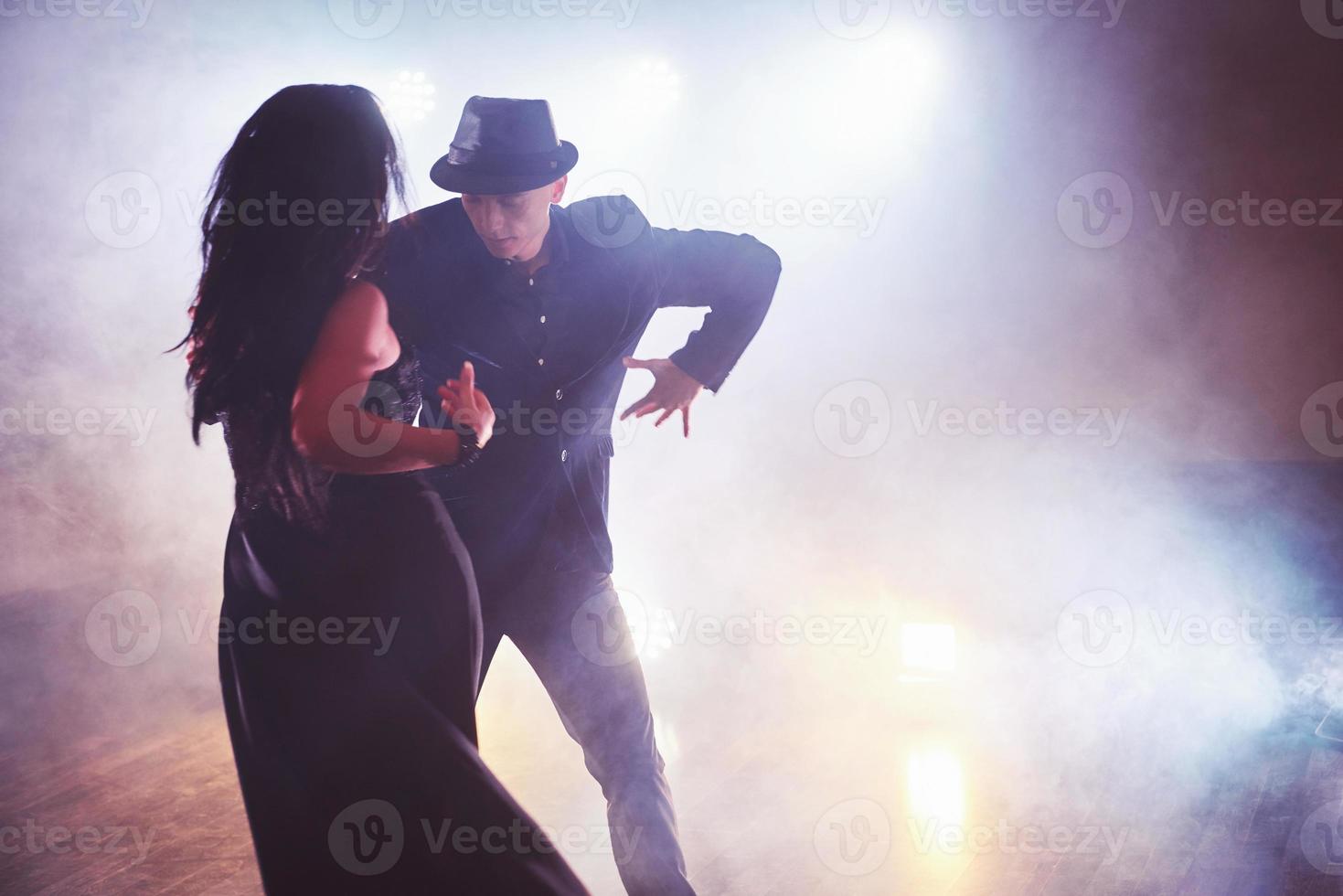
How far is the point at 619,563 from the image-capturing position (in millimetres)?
6000

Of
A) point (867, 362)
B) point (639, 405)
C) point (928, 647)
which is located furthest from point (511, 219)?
point (867, 362)

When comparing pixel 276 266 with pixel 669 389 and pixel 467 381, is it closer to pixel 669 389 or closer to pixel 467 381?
pixel 467 381

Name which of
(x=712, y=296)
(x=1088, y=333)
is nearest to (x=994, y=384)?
(x=1088, y=333)

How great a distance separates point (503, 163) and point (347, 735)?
1231 mm

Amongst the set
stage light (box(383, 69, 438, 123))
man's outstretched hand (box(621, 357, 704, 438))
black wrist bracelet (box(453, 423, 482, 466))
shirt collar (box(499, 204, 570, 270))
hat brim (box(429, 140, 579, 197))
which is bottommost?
black wrist bracelet (box(453, 423, 482, 466))

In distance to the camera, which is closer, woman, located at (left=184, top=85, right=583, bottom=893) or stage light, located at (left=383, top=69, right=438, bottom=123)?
woman, located at (left=184, top=85, right=583, bottom=893)

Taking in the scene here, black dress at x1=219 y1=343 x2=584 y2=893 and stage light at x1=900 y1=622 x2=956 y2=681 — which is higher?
black dress at x1=219 y1=343 x2=584 y2=893

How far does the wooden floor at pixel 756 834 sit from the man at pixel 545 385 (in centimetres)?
130

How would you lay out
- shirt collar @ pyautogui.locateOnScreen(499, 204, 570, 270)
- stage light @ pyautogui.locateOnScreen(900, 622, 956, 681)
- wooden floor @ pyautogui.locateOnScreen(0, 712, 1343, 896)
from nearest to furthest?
1. shirt collar @ pyautogui.locateOnScreen(499, 204, 570, 270)
2. wooden floor @ pyautogui.locateOnScreen(0, 712, 1343, 896)
3. stage light @ pyautogui.locateOnScreen(900, 622, 956, 681)

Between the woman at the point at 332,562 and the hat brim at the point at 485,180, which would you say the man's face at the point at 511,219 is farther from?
the woman at the point at 332,562

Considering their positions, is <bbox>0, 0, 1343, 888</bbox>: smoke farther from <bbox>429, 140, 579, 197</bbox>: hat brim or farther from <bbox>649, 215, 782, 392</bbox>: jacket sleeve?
<bbox>429, 140, 579, 197</bbox>: hat brim

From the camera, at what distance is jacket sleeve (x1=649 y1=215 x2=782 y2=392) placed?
2305 millimetres

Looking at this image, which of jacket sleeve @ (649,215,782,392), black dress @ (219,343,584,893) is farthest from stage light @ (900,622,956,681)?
black dress @ (219,343,584,893)

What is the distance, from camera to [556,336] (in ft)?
7.10
